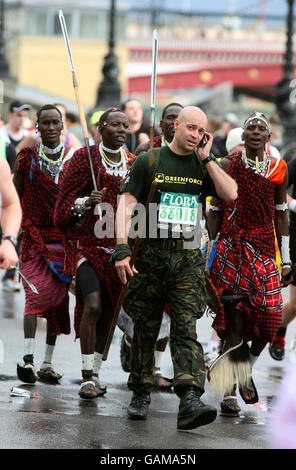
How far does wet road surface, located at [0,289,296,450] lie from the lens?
6.19m

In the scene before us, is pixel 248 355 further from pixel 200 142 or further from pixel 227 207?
pixel 200 142

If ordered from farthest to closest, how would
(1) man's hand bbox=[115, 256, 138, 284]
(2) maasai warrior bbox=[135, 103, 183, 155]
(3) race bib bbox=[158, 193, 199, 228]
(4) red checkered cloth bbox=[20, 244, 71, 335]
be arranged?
1. (2) maasai warrior bbox=[135, 103, 183, 155]
2. (4) red checkered cloth bbox=[20, 244, 71, 335]
3. (3) race bib bbox=[158, 193, 199, 228]
4. (1) man's hand bbox=[115, 256, 138, 284]

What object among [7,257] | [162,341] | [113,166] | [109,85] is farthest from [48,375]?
[109,85]

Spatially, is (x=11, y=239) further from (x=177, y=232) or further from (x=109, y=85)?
(x=109, y=85)

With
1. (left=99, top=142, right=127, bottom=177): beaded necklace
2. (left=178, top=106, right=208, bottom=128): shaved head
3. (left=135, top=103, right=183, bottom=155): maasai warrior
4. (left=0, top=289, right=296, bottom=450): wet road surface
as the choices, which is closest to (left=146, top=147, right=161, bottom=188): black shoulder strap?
(left=178, top=106, right=208, bottom=128): shaved head

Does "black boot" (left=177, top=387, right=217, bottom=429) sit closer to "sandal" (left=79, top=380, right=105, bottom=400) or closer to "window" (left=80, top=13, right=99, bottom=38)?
"sandal" (left=79, top=380, right=105, bottom=400)

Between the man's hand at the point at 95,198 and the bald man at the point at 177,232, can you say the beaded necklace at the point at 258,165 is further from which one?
the man's hand at the point at 95,198

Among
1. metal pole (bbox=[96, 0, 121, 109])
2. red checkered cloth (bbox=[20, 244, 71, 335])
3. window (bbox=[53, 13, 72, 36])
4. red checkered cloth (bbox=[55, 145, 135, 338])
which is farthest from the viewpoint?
window (bbox=[53, 13, 72, 36])

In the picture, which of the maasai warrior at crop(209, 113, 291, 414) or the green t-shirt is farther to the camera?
the maasai warrior at crop(209, 113, 291, 414)

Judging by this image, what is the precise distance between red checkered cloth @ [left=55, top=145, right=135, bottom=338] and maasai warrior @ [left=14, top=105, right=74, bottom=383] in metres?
0.43

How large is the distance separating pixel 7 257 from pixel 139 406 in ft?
5.21

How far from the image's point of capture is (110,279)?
772 centimetres

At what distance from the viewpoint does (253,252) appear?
7582 millimetres

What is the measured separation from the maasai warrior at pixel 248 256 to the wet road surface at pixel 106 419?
33 cm
